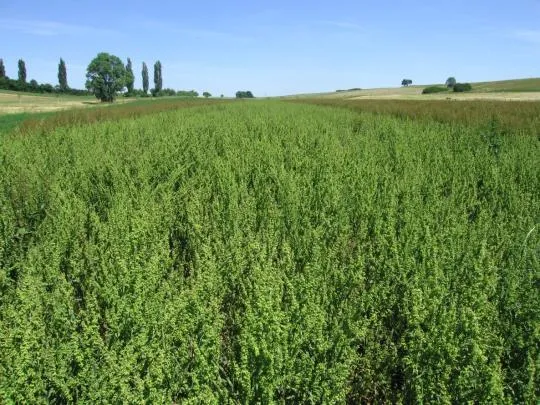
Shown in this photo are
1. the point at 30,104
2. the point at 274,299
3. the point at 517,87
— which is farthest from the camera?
the point at 30,104

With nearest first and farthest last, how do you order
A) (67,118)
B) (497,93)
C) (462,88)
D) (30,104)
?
(67,118) → (497,93) → (30,104) → (462,88)

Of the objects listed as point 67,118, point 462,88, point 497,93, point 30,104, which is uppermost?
point 462,88

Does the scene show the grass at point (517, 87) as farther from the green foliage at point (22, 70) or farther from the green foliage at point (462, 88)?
the green foliage at point (22, 70)

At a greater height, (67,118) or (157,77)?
(157,77)

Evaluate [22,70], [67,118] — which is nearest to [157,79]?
[22,70]

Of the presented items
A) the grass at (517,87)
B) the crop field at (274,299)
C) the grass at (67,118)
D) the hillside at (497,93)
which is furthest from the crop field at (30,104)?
the grass at (517,87)

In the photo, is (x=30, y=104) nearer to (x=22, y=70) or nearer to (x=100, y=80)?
(x=100, y=80)

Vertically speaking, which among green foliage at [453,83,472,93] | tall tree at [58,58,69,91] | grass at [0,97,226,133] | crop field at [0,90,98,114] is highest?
tall tree at [58,58,69,91]

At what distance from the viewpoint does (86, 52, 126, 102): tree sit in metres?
80.5

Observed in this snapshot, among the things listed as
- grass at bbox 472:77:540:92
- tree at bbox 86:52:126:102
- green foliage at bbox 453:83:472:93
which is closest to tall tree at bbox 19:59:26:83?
tree at bbox 86:52:126:102

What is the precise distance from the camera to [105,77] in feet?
269

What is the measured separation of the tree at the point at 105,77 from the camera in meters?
80.5

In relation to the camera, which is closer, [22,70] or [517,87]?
[517,87]

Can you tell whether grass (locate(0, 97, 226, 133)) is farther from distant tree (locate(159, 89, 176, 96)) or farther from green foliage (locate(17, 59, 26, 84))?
green foliage (locate(17, 59, 26, 84))
